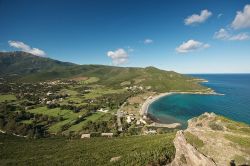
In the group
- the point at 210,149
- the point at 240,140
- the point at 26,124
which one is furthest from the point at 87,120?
the point at 240,140

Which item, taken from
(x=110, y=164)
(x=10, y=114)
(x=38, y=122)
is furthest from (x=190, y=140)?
(x=10, y=114)

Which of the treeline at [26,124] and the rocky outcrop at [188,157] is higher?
the rocky outcrop at [188,157]

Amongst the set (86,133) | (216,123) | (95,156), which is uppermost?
(216,123)

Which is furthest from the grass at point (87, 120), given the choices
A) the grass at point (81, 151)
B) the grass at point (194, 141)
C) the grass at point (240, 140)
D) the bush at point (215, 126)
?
the grass at point (240, 140)

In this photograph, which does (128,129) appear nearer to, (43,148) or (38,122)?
(43,148)

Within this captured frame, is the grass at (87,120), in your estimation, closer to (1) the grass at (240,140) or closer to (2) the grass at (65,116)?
(2) the grass at (65,116)

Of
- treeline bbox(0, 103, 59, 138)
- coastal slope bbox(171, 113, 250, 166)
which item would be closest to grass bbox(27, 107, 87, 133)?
treeline bbox(0, 103, 59, 138)

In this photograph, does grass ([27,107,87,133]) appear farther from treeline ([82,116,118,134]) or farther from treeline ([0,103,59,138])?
treeline ([82,116,118,134])
